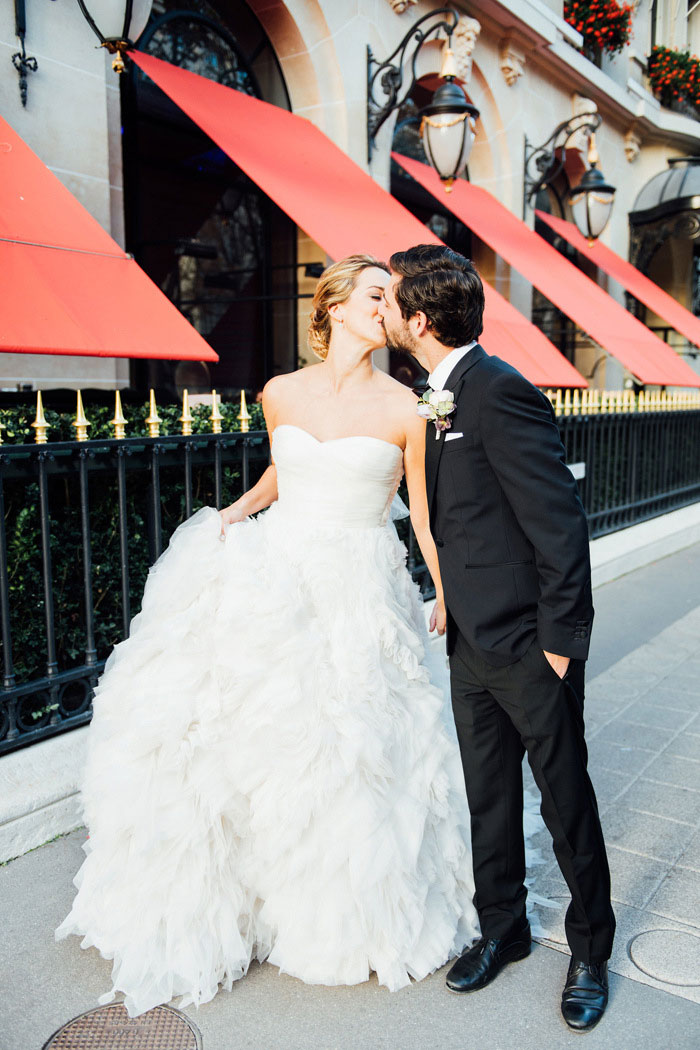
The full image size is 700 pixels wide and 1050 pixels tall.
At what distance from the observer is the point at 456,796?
2861 mm

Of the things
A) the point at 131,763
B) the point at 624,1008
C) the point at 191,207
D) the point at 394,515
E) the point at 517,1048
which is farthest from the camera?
the point at 191,207

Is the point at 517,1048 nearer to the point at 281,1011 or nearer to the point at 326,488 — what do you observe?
the point at 281,1011

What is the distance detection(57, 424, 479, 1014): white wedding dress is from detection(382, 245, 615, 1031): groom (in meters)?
0.28

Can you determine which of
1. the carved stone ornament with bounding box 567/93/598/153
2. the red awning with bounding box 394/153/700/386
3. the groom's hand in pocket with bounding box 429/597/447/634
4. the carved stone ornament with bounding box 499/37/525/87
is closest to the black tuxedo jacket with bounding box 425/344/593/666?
the groom's hand in pocket with bounding box 429/597/447/634

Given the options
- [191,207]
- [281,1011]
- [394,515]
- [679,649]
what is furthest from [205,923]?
[191,207]

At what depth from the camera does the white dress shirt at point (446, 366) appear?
8.31 feet

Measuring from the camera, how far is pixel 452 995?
2600mm

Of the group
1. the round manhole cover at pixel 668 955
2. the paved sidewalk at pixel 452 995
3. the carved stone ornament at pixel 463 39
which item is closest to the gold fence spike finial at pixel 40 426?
the paved sidewalk at pixel 452 995

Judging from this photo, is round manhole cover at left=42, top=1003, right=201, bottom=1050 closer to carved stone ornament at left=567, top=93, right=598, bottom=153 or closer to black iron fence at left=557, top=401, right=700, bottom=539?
black iron fence at left=557, top=401, right=700, bottom=539

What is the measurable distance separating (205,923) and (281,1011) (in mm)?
338

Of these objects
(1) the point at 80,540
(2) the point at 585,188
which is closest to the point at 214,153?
(2) the point at 585,188

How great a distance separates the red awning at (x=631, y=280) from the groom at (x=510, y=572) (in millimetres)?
10467

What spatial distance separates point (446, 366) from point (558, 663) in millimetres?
929

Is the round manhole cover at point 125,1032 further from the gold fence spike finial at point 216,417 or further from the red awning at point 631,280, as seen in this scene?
the red awning at point 631,280
